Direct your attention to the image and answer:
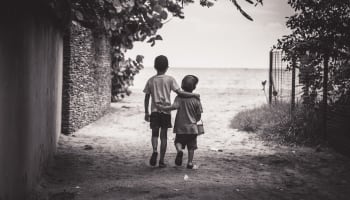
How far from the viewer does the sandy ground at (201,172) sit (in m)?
5.61

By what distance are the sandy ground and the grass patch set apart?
42 centimetres

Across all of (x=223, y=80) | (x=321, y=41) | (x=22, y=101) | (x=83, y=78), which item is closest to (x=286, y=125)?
(x=321, y=41)

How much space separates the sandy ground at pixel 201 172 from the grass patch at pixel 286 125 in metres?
0.42

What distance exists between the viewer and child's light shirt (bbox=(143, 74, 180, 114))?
6.98m

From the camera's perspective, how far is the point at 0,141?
383 centimetres

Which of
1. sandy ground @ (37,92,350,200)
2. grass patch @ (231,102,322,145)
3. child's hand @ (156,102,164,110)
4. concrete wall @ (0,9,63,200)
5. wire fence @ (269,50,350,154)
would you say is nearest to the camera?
concrete wall @ (0,9,63,200)

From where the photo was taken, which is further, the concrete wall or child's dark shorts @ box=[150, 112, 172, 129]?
child's dark shorts @ box=[150, 112, 172, 129]

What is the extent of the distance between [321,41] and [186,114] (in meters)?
3.31

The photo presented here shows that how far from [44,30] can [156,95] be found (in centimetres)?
195

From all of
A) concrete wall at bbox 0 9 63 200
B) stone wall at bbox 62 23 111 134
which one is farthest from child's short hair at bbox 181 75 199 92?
stone wall at bbox 62 23 111 134

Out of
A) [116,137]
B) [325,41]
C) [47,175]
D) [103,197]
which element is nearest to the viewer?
[103,197]

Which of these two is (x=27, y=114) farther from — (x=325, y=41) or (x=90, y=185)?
(x=325, y=41)

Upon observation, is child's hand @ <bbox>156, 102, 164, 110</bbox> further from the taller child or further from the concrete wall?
the concrete wall

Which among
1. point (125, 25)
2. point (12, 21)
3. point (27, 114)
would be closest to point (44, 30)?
point (27, 114)
